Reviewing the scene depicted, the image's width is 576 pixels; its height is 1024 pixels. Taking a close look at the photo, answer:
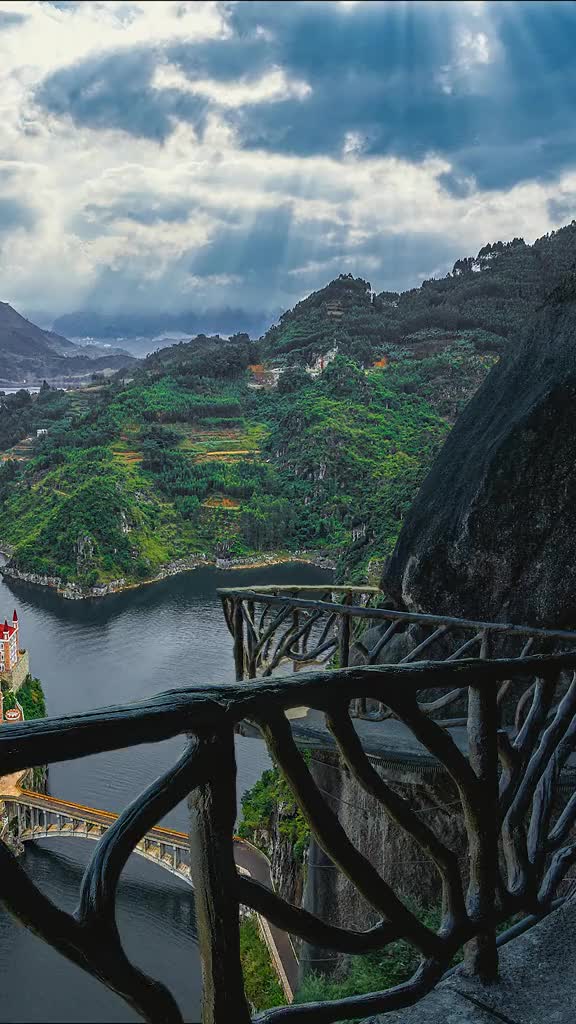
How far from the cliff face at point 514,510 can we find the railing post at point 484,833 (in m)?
2.98

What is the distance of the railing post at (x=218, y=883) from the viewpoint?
1087 mm

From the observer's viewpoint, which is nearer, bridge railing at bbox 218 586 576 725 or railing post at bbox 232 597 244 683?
bridge railing at bbox 218 586 576 725

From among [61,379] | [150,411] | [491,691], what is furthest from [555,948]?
[61,379]

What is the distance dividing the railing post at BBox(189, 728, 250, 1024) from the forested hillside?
96.6ft

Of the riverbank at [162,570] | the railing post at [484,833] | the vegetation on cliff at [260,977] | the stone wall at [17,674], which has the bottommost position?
the vegetation on cliff at [260,977]

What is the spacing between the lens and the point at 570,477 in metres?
4.55

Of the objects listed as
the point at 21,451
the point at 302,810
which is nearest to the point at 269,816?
the point at 302,810

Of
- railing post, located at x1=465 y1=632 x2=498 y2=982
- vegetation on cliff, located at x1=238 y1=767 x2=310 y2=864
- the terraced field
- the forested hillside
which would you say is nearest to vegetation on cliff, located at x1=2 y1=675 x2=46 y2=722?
vegetation on cliff, located at x1=238 y1=767 x2=310 y2=864

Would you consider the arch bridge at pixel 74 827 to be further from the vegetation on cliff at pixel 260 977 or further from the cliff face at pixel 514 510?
the cliff face at pixel 514 510

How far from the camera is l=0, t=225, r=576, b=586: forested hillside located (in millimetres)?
46347

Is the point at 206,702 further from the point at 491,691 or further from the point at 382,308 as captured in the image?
the point at 382,308

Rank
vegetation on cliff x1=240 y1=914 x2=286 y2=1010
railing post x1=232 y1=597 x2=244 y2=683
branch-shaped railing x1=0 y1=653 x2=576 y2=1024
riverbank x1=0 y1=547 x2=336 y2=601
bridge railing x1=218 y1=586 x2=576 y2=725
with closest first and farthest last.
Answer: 1. branch-shaped railing x1=0 y1=653 x2=576 y2=1024
2. bridge railing x1=218 y1=586 x2=576 y2=725
3. railing post x1=232 y1=597 x2=244 y2=683
4. vegetation on cliff x1=240 y1=914 x2=286 y2=1010
5. riverbank x1=0 y1=547 x2=336 y2=601

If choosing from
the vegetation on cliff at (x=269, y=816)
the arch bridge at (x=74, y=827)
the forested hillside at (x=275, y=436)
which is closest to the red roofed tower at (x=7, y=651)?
the arch bridge at (x=74, y=827)

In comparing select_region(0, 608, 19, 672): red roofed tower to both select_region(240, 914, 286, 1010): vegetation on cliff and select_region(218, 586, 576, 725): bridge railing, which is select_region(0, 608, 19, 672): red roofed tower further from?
select_region(218, 586, 576, 725): bridge railing
